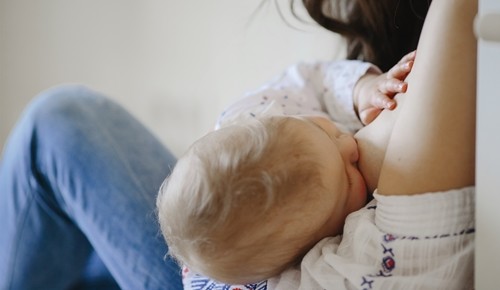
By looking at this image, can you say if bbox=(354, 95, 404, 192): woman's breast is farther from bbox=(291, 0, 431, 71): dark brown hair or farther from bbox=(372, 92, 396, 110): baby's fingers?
bbox=(291, 0, 431, 71): dark brown hair

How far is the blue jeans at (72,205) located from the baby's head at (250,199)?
9.5 inches

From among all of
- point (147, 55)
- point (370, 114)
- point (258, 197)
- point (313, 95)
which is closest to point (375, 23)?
point (313, 95)

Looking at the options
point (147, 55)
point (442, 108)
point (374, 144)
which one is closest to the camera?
point (442, 108)

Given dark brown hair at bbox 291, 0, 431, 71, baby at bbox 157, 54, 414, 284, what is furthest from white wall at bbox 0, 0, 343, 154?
baby at bbox 157, 54, 414, 284

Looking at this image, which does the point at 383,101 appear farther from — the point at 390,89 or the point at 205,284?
the point at 205,284

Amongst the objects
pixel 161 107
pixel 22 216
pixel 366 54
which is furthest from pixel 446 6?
pixel 161 107

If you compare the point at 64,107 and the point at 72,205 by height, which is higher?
the point at 64,107

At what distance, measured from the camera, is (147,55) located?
1657 mm

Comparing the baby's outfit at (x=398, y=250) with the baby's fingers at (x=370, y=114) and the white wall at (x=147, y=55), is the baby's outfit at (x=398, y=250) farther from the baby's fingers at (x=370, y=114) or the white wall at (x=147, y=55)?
the white wall at (x=147, y=55)

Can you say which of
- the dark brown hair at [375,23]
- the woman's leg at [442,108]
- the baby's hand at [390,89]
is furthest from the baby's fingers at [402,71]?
the dark brown hair at [375,23]

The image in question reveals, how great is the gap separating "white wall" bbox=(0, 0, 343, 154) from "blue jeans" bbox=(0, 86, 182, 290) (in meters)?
0.76

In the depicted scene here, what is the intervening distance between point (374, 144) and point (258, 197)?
0.14 m

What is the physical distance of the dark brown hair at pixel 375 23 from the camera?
831 mm

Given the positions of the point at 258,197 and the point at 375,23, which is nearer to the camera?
the point at 258,197
